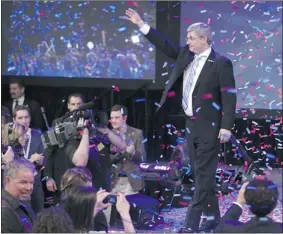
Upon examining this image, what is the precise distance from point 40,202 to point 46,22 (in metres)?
3.65

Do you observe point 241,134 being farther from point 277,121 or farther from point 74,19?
point 74,19

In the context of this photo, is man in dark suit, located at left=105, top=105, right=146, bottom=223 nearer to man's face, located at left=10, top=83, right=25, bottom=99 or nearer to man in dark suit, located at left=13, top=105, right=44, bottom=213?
man in dark suit, located at left=13, top=105, right=44, bottom=213

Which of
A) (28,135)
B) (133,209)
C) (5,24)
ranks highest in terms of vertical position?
(5,24)

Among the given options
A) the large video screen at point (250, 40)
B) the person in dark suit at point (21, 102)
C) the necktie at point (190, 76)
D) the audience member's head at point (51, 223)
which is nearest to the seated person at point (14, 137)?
the necktie at point (190, 76)

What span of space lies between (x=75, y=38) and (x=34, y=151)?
3062 millimetres

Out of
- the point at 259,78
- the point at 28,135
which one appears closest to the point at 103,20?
the point at 259,78

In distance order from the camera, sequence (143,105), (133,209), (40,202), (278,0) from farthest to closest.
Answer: (143,105) < (278,0) < (133,209) < (40,202)

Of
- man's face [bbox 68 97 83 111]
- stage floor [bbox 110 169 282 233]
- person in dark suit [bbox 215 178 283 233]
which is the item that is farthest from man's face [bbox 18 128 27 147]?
person in dark suit [bbox 215 178 283 233]

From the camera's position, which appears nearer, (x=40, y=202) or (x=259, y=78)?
(x=40, y=202)

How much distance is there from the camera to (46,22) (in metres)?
10.2

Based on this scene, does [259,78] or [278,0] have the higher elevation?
[278,0]

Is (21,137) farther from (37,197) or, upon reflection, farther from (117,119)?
(117,119)

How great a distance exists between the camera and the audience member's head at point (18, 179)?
543 cm

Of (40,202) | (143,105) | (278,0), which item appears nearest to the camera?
(40,202)
